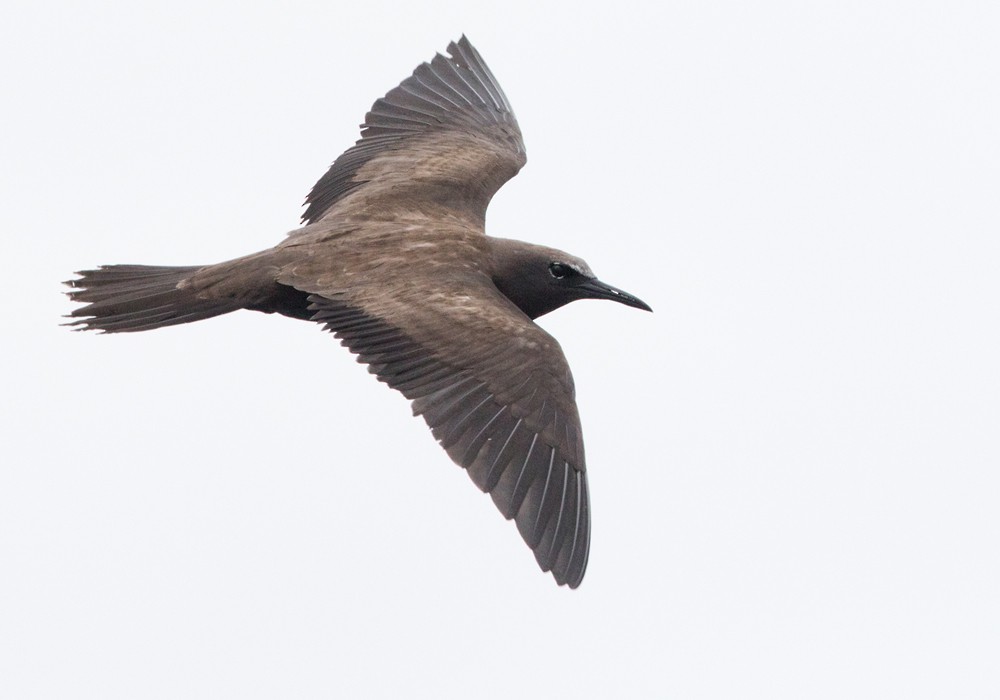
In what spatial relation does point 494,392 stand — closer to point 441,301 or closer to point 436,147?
point 441,301

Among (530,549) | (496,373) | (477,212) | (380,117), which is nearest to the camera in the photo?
(530,549)

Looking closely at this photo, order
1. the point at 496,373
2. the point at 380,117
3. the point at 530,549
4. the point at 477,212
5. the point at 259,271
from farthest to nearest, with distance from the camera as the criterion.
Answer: the point at 380,117 < the point at 477,212 < the point at 259,271 < the point at 496,373 < the point at 530,549

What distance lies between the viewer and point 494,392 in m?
11.8

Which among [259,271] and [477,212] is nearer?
[259,271]

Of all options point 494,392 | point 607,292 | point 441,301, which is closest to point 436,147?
point 607,292

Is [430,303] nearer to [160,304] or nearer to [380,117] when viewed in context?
[160,304]

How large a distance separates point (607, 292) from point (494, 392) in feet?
6.38

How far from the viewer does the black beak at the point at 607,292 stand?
13.4 m

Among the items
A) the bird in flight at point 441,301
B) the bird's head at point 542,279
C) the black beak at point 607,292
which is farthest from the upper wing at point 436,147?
the black beak at point 607,292

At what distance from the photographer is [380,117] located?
1602 cm

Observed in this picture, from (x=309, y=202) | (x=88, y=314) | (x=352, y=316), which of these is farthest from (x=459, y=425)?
(x=309, y=202)

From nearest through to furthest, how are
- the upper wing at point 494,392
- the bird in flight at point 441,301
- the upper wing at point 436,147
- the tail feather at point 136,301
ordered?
1. the upper wing at point 494,392
2. the bird in flight at point 441,301
3. the tail feather at point 136,301
4. the upper wing at point 436,147

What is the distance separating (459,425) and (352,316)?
1.26m

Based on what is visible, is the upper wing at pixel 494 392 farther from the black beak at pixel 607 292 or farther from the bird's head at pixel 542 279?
the black beak at pixel 607 292
